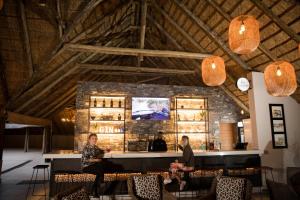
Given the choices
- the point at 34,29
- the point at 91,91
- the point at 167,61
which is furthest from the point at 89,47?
the point at 167,61

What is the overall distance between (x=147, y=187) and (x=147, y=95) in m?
4.74

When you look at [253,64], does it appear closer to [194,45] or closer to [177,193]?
[194,45]

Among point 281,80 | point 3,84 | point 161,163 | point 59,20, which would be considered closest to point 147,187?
point 161,163

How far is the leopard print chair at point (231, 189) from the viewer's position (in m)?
3.24

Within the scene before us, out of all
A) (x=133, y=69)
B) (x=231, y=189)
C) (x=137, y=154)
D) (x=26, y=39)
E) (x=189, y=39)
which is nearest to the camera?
(x=231, y=189)

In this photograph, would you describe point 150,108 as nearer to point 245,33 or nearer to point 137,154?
point 137,154

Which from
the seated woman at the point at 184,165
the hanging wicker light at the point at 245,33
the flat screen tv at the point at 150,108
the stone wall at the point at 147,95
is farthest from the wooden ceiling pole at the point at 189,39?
the seated woman at the point at 184,165

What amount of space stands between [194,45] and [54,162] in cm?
501

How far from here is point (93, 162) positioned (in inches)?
177

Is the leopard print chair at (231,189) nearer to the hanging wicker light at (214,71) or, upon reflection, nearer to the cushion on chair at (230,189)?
the cushion on chair at (230,189)

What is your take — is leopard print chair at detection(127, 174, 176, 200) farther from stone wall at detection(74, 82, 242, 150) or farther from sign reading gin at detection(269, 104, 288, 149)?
sign reading gin at detection(269, 104, 288, 149)

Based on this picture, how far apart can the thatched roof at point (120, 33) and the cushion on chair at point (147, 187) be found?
3640 millimetres

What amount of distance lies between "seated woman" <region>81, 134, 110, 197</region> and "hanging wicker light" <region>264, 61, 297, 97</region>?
11.6ft

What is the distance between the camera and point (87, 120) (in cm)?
743
